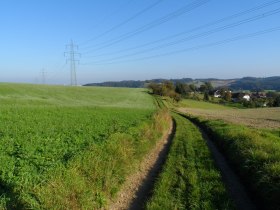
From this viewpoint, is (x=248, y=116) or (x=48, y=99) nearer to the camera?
(x=48, y=99)

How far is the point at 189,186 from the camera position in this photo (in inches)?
467

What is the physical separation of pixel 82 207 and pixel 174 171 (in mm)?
5890

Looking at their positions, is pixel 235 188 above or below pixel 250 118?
above

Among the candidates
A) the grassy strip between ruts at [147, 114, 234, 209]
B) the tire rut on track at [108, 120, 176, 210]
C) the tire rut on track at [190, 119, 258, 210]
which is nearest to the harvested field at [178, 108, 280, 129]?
the tire rut on track at [108, 120, 176, 210]

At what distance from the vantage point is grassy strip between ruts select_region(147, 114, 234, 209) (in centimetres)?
1012

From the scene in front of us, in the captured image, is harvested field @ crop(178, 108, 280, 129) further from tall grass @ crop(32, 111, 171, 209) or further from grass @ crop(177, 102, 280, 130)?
tall grass @ crop(32, 111, 171, 209)

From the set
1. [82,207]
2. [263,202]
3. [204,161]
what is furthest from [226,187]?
[82,207]

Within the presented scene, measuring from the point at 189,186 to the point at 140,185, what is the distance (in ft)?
6.69

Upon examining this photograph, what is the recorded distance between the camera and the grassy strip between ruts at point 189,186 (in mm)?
10117

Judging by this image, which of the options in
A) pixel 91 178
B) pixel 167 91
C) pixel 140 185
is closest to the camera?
pixel 91 178

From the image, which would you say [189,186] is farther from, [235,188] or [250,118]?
[250,118]

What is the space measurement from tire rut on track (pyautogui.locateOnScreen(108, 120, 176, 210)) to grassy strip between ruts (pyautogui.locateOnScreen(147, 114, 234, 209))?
45cm

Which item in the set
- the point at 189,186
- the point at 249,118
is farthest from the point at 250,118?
the point at 189,186

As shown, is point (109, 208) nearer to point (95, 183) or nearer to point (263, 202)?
point (95, 183)
